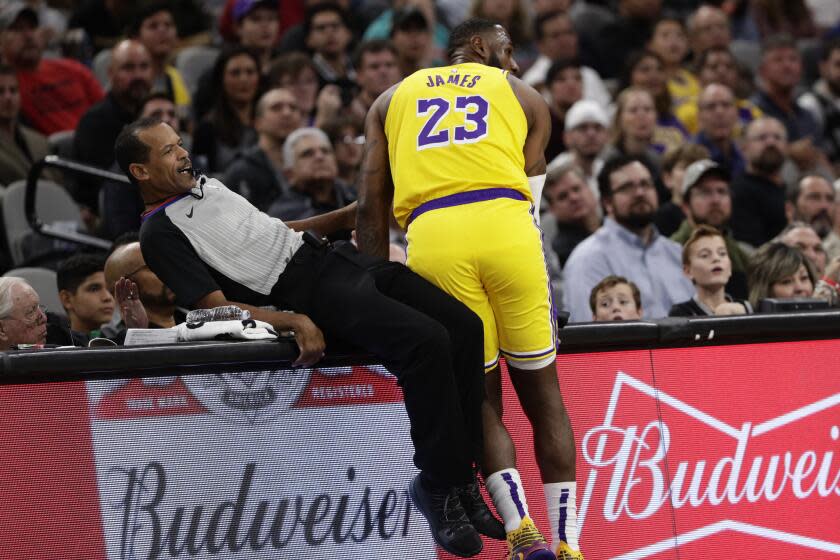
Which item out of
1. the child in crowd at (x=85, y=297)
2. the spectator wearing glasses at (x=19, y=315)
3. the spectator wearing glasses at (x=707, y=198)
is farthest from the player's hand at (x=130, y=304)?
the spectator wearing glasses at (x=707, y=198)

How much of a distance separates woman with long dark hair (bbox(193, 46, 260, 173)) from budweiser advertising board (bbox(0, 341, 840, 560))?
5098 millimetres

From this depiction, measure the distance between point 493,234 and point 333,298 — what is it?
0.63 metres

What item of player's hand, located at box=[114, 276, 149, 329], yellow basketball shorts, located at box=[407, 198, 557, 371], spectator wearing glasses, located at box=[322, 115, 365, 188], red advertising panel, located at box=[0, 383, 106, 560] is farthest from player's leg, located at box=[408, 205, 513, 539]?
spectator wearing glasses, located at box=[322, 115, 365, 188]

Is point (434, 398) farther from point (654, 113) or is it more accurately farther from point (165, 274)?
point (654, 113)

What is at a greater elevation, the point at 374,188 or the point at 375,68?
the point at 375,68

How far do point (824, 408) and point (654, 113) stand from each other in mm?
5428

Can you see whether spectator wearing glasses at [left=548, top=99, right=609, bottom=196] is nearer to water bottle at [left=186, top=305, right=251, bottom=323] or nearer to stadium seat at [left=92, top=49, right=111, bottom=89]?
stadium seat at [left=92, top=49, right=111, bottom=89]

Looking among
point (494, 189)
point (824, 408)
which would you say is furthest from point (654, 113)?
point (494, 189)

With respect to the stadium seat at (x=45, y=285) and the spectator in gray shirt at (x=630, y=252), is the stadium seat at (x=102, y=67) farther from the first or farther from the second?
the spectator in gray shirt at (x=630, y=252)

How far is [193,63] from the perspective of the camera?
11.6m

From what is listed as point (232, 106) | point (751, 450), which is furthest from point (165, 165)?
point (232, 106)

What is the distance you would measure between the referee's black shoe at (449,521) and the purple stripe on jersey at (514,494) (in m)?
0.19

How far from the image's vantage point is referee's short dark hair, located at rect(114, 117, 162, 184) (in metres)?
5.10

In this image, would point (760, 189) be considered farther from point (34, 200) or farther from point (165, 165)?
point (165, 165)
